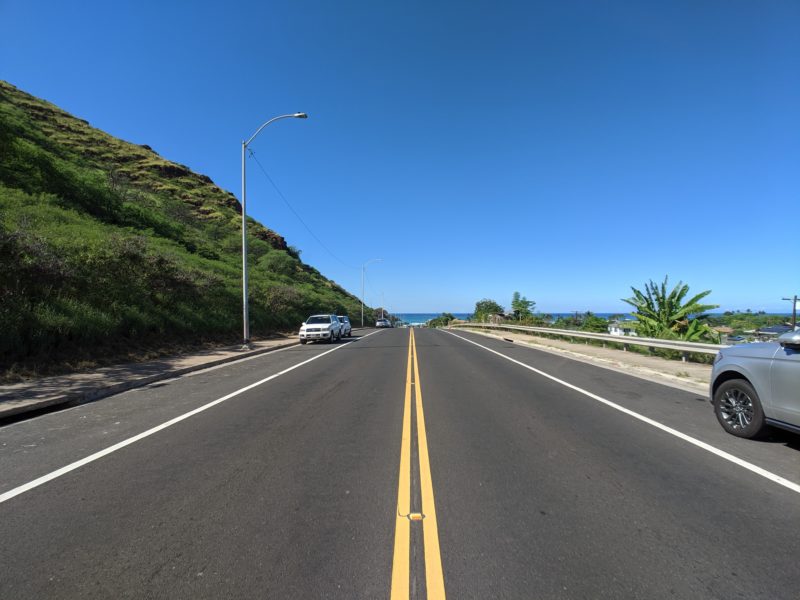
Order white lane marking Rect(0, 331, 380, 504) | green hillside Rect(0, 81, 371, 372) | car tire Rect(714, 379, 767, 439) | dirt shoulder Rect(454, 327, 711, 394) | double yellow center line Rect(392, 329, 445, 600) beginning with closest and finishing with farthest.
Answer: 1. double yellow center line Rect(392, 329, 445, 600)
2. white lane marking Rect(0, 331, 380, 504)
3. car tire Rect(714, 379, 767, 439)
4. dirt shoulder Rect(454, 327, 711, 394)
5. green hillside Rect(0, 81, 371, 372)

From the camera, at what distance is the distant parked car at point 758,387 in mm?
5247

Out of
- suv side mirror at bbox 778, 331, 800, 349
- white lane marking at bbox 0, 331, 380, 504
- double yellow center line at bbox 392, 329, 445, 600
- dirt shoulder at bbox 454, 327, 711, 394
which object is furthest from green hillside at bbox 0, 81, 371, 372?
dirt shoulder at bbox 454, 327, 711, 394

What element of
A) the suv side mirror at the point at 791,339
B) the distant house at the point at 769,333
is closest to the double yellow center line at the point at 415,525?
the suv side mirror at the point at 791,339

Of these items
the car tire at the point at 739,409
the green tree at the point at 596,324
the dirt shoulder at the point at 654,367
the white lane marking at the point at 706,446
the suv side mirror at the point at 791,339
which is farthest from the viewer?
the green tree at the point at 596,324

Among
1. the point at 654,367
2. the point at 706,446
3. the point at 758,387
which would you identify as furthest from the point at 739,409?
the point at 654,367

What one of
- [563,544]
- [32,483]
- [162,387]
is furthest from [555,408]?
[162,387]

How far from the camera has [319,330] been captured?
24.7 metres

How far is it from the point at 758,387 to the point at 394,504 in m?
5.12

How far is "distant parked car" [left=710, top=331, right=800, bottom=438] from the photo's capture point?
17.2 ft

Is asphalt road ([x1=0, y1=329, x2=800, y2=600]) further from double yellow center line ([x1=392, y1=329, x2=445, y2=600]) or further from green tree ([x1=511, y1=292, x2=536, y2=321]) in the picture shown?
green tree ([x1=511, y1=292, x2=536, y2=321])

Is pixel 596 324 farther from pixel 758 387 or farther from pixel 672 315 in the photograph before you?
pixel 758 387

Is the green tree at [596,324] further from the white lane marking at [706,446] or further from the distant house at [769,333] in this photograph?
the white lane marking at [706,446]

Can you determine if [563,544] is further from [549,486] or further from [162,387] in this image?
[162,387]

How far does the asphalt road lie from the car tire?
0.74 ft
